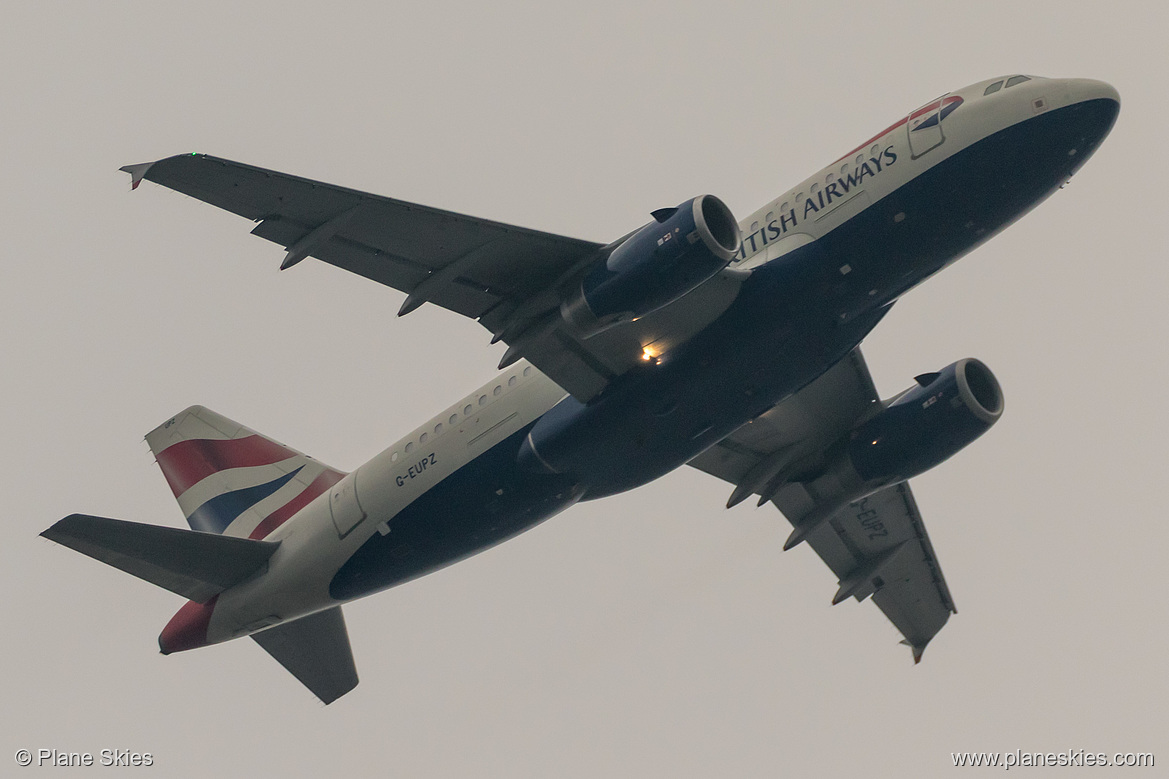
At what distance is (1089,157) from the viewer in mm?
27125

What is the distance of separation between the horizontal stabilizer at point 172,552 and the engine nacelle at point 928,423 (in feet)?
45.6

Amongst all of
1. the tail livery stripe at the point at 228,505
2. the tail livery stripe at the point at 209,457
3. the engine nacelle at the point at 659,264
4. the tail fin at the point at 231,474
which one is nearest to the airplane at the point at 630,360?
the engine nacelle at the point at 659,264

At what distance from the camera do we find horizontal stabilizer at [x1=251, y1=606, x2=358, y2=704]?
112ft

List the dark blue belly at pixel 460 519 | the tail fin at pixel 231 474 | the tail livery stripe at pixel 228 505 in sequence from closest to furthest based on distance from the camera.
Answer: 1. the dark blue belly at pixel 460 519
2. the tail fin at pixel 231 474
3. the tail livery stripe at pixel 228 505

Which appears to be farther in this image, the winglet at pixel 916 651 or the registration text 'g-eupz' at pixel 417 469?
the winglet at pixel 916 651

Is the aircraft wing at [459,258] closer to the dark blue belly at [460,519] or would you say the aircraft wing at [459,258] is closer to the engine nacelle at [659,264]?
the engine nacelle at [659,264]

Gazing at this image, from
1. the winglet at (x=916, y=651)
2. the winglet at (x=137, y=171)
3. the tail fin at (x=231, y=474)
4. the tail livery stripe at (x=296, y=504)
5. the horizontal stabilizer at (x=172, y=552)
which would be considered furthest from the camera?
the winglet at (x=916, y=651)

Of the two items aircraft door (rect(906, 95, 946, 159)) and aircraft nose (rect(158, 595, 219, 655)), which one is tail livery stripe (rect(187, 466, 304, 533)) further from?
aircraft door (rect(906, 95, 946, 159))

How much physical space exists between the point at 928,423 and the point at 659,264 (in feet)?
30.1

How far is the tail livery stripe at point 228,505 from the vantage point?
3525 centimetres

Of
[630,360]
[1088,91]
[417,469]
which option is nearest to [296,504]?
[417,469]

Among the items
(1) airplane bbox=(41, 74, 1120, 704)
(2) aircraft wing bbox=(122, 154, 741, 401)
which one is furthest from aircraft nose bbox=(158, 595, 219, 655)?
(2) aircraft wing bbox=(122, 154, 741, 401)

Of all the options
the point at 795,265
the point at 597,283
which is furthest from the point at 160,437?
the point at 795,265

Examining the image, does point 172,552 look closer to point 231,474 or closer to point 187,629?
point 187,629
